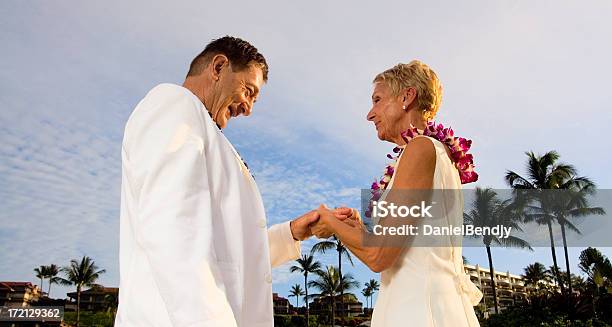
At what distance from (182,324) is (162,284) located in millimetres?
129

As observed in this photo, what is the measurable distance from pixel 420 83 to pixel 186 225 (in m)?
1.97

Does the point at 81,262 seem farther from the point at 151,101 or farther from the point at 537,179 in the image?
the point at 151,101

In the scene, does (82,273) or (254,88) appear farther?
(82,273)

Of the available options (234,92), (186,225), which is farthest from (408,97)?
(186,225)

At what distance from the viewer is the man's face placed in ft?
7.95

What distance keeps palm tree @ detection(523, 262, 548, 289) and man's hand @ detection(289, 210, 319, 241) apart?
8135 cm

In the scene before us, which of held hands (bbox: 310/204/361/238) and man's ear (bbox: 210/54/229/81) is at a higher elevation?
man's ear (bbox: 210/54/229/81)

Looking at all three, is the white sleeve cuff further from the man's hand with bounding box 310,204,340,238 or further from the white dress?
the white dress

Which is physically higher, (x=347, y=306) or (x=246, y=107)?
(x=347, y=306)

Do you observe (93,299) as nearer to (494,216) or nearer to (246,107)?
(494,216)

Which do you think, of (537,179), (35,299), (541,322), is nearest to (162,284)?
(541,322)

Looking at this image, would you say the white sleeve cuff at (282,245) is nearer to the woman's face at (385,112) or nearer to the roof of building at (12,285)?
the woman's face at (385,112)

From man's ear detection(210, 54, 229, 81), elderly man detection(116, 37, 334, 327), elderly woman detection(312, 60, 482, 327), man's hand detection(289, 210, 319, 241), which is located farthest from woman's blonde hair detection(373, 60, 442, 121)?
elderly man detection(116, 37, 334, 327)

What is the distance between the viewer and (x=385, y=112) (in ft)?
11.1
